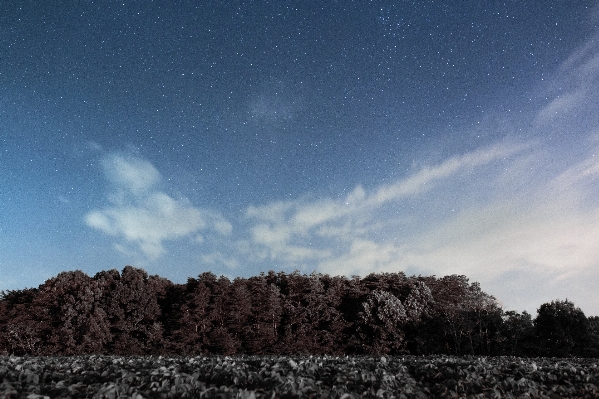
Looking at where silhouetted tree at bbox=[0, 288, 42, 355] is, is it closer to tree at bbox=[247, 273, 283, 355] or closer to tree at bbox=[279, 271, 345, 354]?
tree at bbox=[247, 273, 283, 355]

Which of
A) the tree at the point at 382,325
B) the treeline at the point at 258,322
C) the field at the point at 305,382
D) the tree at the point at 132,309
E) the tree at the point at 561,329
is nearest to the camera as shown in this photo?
the field at the point at 305,382

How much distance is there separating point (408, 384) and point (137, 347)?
30099mm

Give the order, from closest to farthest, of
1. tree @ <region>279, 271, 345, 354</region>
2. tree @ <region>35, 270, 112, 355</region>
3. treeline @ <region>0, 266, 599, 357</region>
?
1. tree @ <region>35, 270, 112, 355</region>
2. treeline @ <region>0, 266, 599, 357</region>
3. tree @ <region>279, 271, 345, 354</region>

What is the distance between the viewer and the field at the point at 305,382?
8906 mm

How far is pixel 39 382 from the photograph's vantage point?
33.7 feet

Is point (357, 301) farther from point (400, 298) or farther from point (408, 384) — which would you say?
point (408, 384)

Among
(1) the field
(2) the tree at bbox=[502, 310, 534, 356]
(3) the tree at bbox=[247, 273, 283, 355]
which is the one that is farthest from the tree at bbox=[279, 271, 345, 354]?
(1) the field

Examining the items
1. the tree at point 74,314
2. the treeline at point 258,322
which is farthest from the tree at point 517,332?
the tree at point 74,314

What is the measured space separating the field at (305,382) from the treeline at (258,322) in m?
22.4

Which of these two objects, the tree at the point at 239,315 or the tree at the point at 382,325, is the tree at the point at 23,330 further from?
the tree at the point at 382,325

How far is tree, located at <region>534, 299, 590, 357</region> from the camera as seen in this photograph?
106 ft

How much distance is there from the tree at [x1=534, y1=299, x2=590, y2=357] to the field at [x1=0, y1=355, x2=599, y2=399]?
23155 millimetres

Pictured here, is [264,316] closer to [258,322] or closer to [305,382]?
[258,322]

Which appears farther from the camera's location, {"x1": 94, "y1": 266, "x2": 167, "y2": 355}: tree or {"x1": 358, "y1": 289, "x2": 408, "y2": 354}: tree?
{"x1": 94, "y1": 266, "x2": 167, "y2": 355}: tree
